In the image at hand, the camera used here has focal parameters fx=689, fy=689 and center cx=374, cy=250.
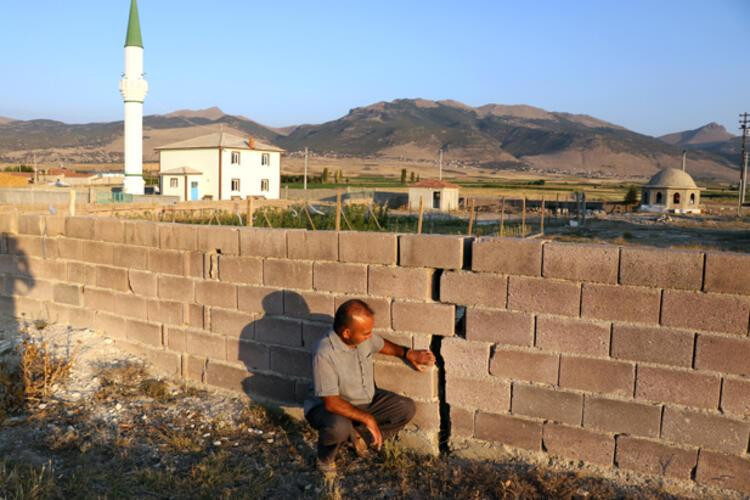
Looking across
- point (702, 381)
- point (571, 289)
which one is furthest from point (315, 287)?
point (702, 381)

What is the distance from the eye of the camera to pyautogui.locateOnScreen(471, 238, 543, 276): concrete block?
473 centimetres

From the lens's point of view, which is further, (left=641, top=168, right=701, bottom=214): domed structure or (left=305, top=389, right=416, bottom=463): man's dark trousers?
(left=641, top=168, right=701, bottom=214): domed structure

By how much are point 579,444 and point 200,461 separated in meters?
2.63

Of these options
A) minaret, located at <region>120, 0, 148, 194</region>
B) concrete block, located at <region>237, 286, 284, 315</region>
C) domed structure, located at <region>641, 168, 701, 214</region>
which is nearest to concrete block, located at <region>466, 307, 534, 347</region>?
concrete block, located at <region>237, 286, 284, 315</region>

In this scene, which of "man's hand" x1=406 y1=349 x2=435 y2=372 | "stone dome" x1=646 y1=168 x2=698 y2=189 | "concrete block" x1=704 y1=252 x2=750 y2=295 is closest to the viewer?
"concrete block" x1=704 y1=252 x2=750 y2=295

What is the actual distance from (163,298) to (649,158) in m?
172

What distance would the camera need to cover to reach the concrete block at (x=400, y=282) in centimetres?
515

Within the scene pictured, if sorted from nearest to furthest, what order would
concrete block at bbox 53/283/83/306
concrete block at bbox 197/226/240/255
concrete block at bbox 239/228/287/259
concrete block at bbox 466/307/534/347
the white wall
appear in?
concrete block at bbox 466/307/534/347, concrete block at bbox 239/228/287/259, concrete block at bbox 197/226/240/255, concrete block at bbox 53/283/83/306, the white wall

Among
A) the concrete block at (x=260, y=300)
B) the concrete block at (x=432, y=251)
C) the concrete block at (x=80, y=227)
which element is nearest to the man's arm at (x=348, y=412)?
the concrete block at (x=432, y=251)

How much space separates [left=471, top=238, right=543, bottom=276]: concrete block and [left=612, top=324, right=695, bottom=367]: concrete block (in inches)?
26.9

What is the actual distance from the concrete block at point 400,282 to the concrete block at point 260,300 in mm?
911

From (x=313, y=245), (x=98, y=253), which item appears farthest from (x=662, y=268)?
(x=98, y=253)

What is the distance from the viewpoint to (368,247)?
535cm

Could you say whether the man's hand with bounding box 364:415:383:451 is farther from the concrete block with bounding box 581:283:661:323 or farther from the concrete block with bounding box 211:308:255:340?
the concrete block with bounding box 211:308:255:340
